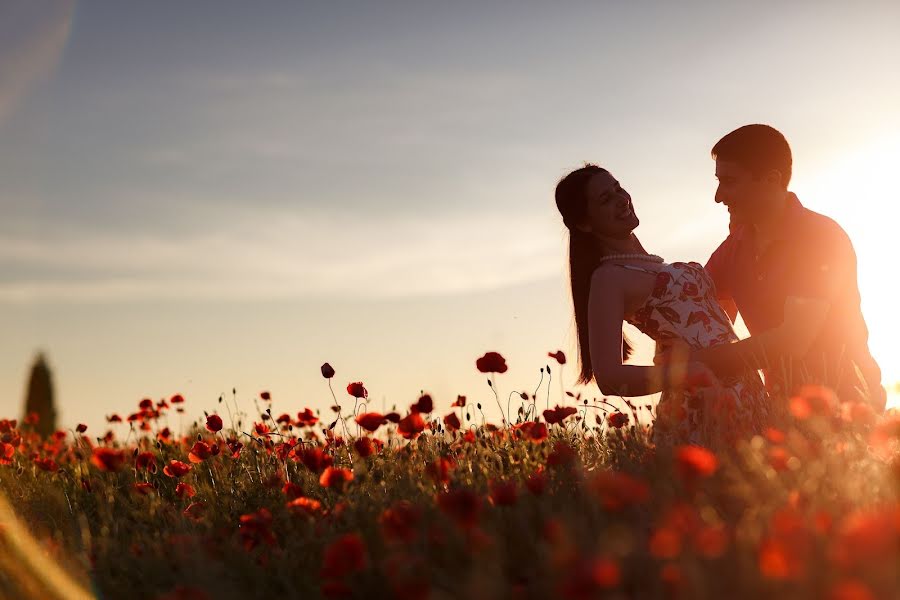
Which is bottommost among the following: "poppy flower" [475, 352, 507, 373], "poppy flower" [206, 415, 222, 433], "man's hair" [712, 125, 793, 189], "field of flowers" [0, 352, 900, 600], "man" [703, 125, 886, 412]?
"field of flowers" [0, 352, 900, 600]

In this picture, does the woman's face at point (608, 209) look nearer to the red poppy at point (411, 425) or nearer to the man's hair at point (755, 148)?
the man's hair at point (755, 148)

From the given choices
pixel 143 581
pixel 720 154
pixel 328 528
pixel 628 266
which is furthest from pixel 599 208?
pixel 143 581

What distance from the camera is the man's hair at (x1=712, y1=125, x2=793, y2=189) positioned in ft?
18.9

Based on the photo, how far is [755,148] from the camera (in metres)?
5.76

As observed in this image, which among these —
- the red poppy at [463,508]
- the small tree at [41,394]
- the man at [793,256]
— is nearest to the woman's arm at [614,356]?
the man at [793,256]

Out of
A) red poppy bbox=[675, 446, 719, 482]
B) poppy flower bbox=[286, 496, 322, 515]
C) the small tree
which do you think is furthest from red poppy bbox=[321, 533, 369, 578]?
the small tree

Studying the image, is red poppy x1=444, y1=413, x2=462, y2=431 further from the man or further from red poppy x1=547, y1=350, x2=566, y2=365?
the man

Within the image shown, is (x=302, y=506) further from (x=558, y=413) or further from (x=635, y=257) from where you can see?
(x=635, y=257)

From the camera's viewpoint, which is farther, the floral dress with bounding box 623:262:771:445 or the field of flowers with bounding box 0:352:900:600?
the floral dress with bounding box 623:262:771:445

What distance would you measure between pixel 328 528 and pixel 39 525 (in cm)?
248

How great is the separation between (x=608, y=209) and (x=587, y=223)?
0.17 metres

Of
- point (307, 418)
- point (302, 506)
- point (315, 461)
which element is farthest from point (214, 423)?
point (302, 506)

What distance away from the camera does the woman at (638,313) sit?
15.9 ft

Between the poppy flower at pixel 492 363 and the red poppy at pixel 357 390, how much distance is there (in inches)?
32.2
